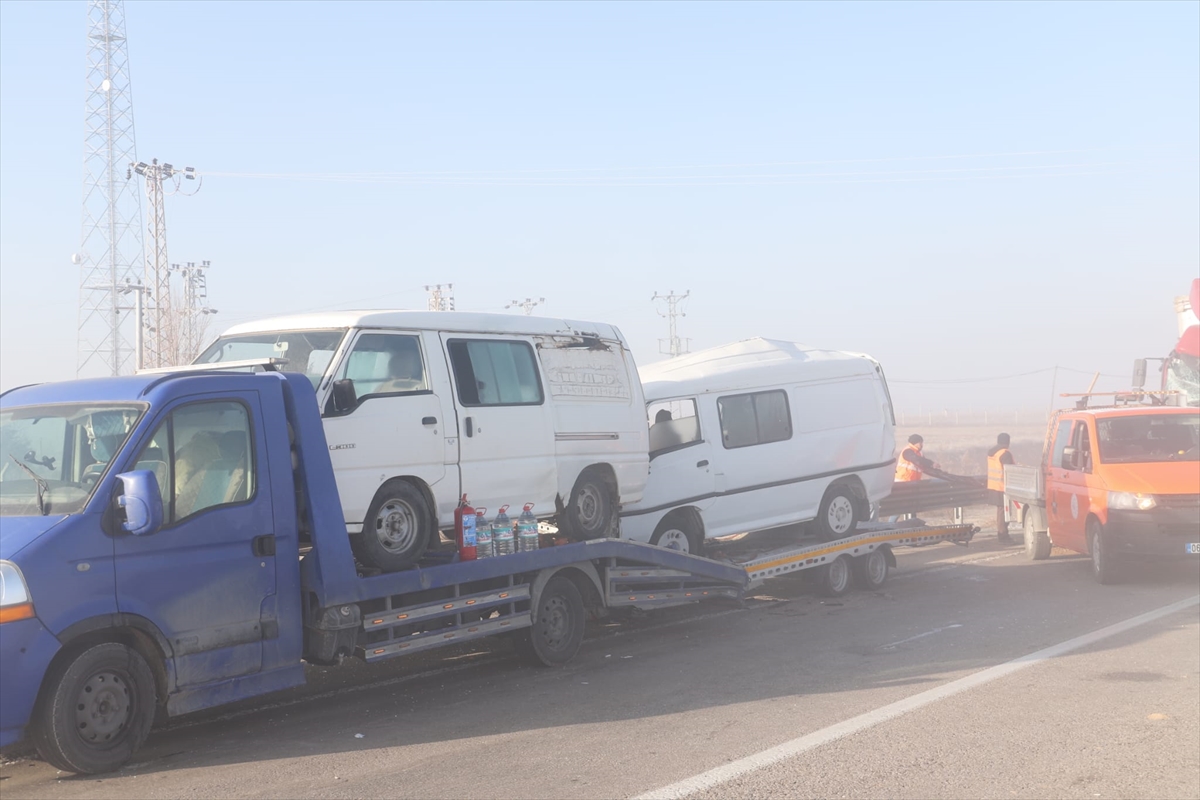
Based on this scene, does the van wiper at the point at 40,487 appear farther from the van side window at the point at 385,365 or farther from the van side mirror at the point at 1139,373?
the van side mirror at the point at 1139,373

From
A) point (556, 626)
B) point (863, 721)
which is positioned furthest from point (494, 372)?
point (863, 721)

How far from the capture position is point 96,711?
231 inches

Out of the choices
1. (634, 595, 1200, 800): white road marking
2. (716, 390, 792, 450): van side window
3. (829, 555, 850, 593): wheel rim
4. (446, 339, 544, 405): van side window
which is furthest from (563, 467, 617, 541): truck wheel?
(829, 555, 850, 593): wheel rim

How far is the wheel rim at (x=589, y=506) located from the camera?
32.0ft

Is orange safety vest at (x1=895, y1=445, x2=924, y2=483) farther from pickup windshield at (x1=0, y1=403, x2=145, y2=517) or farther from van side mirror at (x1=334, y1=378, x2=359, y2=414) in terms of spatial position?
pickup windshield at (x1=0, y1=403, x2=145, y2=517)

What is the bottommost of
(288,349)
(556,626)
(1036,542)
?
(1036,542)

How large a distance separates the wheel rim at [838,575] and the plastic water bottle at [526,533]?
5.12 meters

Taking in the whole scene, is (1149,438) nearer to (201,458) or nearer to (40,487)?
(201,458)

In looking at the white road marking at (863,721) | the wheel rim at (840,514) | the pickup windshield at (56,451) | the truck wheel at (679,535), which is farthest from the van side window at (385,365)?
the wheel rim at (840,514)

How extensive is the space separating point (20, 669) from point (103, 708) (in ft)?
1.87

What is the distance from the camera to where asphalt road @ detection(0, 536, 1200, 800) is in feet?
18.9

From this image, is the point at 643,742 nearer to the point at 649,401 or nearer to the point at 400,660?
the point at 400,660

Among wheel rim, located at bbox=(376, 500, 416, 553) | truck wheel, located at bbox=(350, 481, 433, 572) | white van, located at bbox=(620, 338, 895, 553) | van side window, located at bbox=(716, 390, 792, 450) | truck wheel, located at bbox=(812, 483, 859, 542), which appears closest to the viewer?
truck wheel, located at bbox=(350, 481, 433, 572)

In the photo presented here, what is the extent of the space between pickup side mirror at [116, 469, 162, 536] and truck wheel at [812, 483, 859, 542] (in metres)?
8.85
